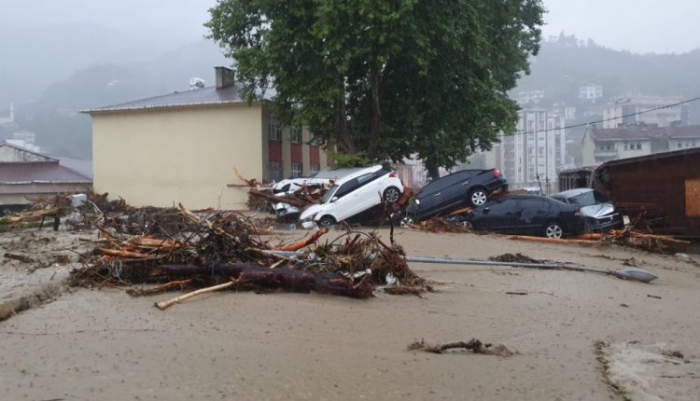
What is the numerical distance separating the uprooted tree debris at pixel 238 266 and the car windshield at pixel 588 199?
12024mm

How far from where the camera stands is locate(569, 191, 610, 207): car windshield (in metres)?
20.5

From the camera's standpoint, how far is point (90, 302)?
340 inches

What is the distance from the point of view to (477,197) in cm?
2031

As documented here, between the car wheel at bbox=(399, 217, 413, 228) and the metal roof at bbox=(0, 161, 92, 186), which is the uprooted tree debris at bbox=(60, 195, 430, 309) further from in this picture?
the metal roof at bbox=(0, 161, 92, 186)

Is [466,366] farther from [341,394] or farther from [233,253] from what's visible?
[233,253]

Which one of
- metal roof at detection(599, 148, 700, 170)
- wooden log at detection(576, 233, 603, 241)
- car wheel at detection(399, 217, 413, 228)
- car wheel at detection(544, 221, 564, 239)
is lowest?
wooden log at detection(576, 233, 603, 241)

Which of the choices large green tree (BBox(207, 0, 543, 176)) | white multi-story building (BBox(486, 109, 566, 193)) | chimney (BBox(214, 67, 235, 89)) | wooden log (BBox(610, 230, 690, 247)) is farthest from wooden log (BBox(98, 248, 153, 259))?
white multi-story building (BBox(486, 109, 566, 193))

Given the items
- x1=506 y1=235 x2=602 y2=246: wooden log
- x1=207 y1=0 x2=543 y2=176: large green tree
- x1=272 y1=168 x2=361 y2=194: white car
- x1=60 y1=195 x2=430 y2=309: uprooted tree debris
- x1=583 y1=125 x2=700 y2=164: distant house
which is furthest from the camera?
x1=583 y1=125 x2=700 y2=164: distant house

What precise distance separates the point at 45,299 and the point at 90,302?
76cm

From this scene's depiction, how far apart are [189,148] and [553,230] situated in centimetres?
2360

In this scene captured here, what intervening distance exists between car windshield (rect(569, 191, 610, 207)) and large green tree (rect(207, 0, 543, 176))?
8654mm

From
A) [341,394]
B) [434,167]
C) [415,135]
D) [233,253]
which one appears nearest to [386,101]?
[415,135]

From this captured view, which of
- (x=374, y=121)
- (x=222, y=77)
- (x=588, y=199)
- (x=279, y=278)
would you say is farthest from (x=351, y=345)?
(x=222, y=77)

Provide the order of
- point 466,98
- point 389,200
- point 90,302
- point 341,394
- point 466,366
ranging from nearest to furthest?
point 341,394, point 466,366, point 90,302, point 389,200, point 466,98
